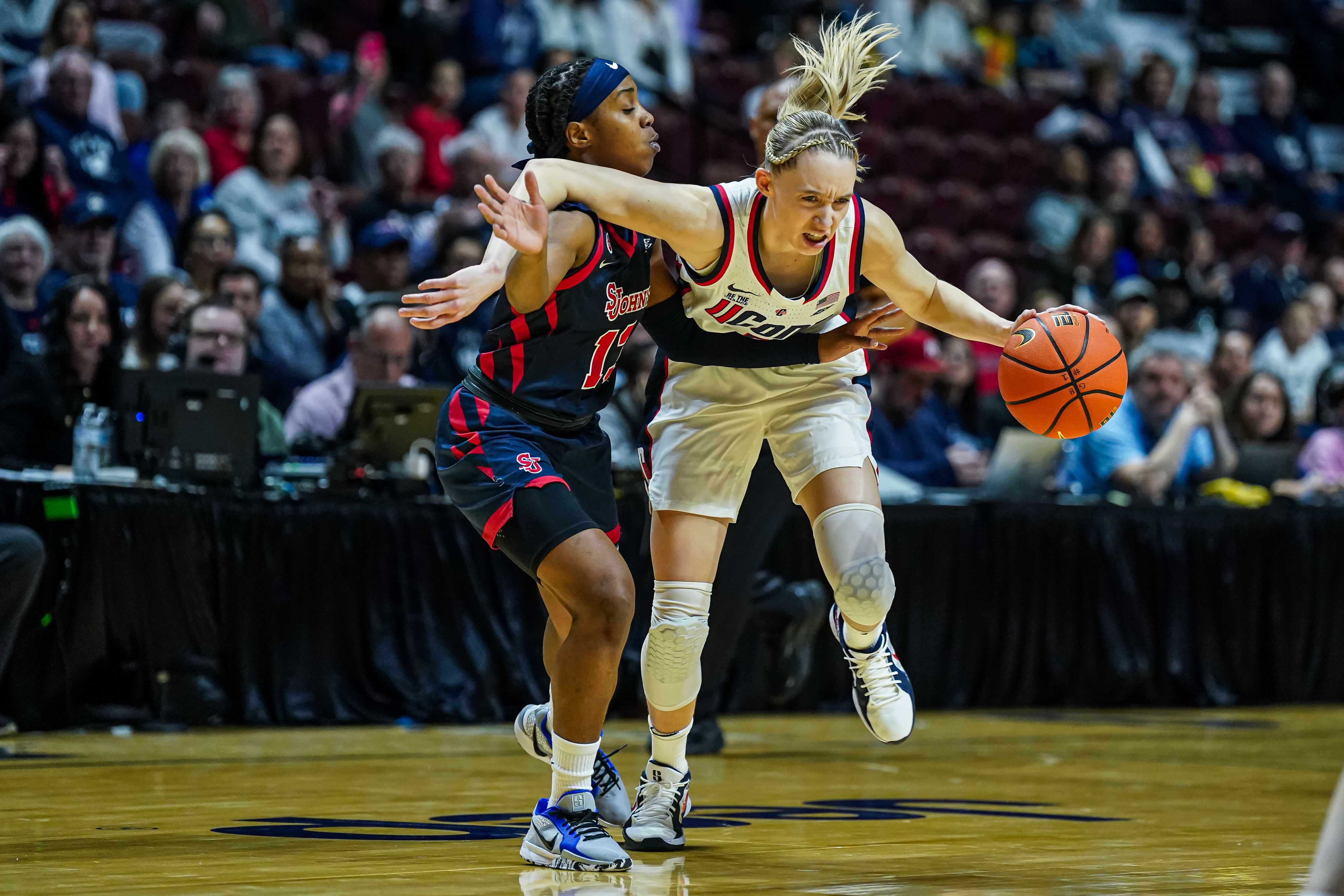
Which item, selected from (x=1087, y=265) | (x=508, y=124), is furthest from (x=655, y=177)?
(x=1087, y=265)

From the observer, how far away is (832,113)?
388cm

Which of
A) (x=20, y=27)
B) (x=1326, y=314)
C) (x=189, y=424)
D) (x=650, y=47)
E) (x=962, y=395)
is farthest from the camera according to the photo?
(x=650, y=47)

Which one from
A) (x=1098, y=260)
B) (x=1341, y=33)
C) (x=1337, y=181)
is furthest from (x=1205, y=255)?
(x=1341, y=33)

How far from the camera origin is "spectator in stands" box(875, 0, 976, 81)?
14.5 meters

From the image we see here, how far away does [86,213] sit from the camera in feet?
26.0

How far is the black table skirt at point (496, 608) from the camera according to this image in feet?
19.9

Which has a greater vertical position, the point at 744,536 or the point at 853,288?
the point at 853,288

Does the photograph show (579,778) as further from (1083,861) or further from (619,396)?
(619,396)

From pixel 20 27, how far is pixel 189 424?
198 inches

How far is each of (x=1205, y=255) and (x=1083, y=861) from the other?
10.1 metres

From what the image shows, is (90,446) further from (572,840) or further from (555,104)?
(572,840)

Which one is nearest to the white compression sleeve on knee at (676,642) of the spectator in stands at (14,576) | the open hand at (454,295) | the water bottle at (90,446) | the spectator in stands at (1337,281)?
the open hand at (454,295)

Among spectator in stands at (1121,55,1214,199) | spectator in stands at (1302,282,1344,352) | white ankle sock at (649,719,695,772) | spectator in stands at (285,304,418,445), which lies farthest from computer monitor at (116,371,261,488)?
spectator in stands at (1121,55,1214,199)

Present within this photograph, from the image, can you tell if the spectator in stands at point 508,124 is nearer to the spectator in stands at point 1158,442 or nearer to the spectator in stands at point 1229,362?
the spectator in stands at point 1158,442
